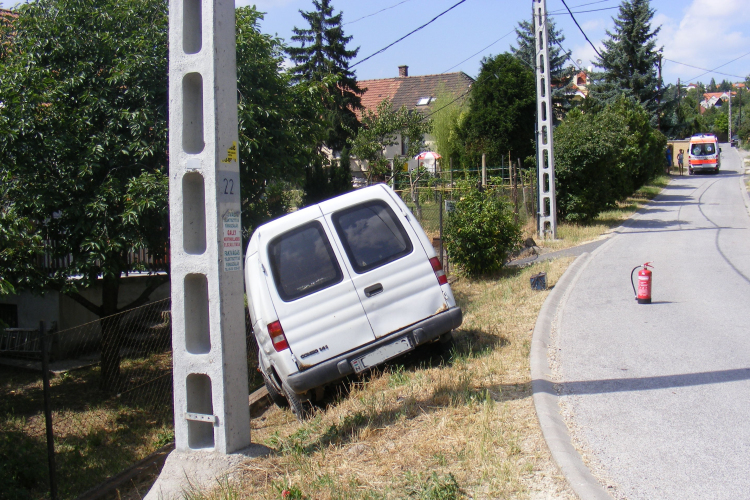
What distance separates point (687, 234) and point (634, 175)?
13.1 meters

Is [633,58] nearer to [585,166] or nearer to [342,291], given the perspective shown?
[585,166]

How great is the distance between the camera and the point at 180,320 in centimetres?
453

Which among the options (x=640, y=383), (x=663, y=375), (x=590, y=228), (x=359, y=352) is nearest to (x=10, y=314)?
(x=359, y=352)

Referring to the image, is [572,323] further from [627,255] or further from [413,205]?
[413,205]

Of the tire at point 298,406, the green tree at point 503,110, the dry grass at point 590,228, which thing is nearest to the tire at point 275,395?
the tire at point 298,406

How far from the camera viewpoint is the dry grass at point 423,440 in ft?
12.3

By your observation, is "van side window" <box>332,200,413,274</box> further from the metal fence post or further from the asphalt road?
the metal fence post

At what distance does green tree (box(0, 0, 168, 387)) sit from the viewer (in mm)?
8195

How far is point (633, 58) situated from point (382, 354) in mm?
45011

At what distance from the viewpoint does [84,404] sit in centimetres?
995

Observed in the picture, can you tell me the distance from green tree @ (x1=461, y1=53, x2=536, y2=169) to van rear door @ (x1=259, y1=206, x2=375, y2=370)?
2618 cm

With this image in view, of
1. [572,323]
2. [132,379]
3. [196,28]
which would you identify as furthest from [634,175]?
[196,28]

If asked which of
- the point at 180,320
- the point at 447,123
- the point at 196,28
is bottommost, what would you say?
the point at 180,320

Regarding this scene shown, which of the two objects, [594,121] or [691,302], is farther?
[594,121]
